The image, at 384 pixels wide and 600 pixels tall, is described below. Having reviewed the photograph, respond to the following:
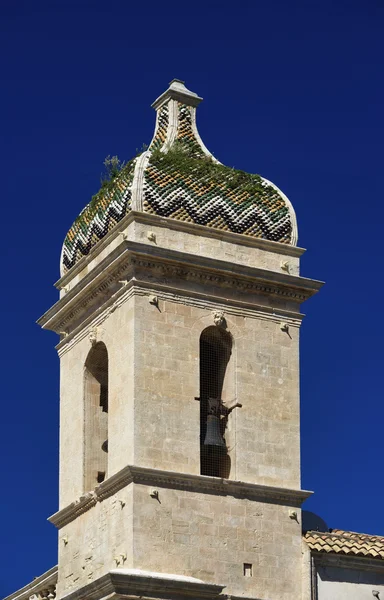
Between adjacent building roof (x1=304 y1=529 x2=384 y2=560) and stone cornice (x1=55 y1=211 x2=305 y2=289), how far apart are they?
5.13 meters

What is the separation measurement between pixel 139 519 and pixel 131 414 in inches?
71.0

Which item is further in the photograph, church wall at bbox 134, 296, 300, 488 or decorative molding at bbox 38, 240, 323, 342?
decorative molding at bbox 38, 240, 323, 342

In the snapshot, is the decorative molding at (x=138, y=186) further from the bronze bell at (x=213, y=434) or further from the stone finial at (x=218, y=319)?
the bronze bell at (x=213, y=434)

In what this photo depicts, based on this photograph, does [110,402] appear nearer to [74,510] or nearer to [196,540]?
[74,510]

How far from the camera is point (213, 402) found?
31.1 meters

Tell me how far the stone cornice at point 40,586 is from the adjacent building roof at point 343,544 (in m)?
4.79

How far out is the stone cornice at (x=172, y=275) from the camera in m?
30.6

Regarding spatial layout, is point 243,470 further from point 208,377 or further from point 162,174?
point 162,174

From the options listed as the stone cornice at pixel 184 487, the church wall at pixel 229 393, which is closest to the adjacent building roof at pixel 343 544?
the stone cornice at pixel 184 487

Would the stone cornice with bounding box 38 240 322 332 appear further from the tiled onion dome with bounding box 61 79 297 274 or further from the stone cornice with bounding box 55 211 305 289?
the tiled onion dome with bounding box 61 79 297 274

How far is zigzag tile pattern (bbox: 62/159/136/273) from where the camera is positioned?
31688 mm

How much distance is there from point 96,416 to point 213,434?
2.48 meters

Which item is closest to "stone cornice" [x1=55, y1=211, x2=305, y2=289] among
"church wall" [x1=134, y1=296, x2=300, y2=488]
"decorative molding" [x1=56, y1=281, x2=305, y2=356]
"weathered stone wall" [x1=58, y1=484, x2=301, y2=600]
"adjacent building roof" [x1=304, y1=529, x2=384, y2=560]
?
"decorative molding" [x1=56, y1=281, x2=305, y2=356]

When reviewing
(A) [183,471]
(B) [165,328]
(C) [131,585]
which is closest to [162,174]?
(B) [165,328]
